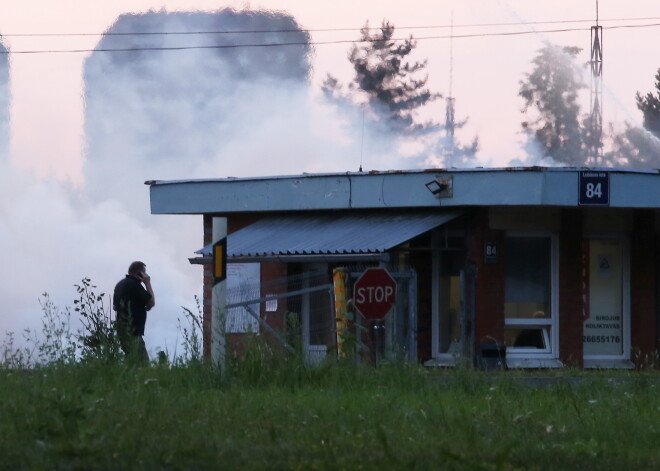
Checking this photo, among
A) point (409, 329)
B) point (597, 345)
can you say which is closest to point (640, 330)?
point (597, 345)

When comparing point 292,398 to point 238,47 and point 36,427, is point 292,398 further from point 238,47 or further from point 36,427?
point 238,47

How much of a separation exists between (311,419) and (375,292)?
681 cm

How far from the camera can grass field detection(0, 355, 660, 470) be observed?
7105 mm

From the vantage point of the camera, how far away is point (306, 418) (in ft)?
29.2

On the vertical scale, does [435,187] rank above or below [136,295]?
above

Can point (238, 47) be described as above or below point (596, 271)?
above

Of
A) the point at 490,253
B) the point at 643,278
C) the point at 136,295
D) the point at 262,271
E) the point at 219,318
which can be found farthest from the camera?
the point at 262,271

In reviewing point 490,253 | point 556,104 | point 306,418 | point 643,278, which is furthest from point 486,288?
point 556,104

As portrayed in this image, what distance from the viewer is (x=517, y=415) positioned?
9.41 meters

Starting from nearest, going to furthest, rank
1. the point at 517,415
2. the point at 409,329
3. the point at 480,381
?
the point at 517,415 < the point at 480,381 < the point at 409,329

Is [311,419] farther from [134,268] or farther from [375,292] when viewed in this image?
[134,268]

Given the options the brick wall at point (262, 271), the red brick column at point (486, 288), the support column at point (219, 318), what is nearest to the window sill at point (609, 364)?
the red brick column at point (486, 288)

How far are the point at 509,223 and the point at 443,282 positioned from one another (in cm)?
162

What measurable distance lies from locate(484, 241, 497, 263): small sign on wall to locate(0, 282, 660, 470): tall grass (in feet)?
27.7
